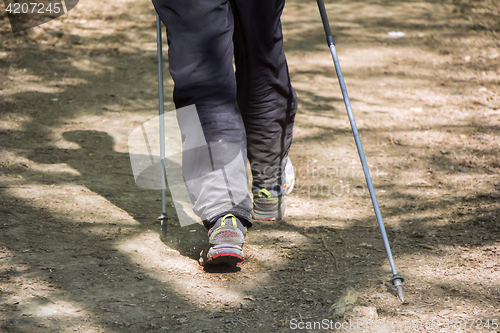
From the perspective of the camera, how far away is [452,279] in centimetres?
223

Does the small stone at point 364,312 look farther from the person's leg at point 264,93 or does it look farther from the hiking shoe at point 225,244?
the person's leg at point 264,93

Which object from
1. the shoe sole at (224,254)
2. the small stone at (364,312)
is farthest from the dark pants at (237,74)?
the small stone at (364,312)

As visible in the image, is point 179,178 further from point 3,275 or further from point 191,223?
point 3,275

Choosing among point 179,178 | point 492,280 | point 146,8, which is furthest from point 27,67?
point 492,280

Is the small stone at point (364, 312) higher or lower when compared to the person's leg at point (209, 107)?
lower

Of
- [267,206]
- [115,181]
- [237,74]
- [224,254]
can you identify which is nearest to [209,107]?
[237,74]

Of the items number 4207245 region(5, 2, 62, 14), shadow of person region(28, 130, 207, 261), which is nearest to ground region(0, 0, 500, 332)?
shadow of person region(28, 130, 207, 261)

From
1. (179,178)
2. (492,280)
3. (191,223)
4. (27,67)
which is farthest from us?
(27,67)

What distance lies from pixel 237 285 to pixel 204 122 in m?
0.72

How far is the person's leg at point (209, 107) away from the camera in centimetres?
215

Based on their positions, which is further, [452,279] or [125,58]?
[125,58]

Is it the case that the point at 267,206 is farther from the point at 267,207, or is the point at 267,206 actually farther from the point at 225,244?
the point at 225,244

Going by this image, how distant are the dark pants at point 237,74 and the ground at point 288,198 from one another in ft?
1.27

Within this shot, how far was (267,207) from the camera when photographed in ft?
9.48
